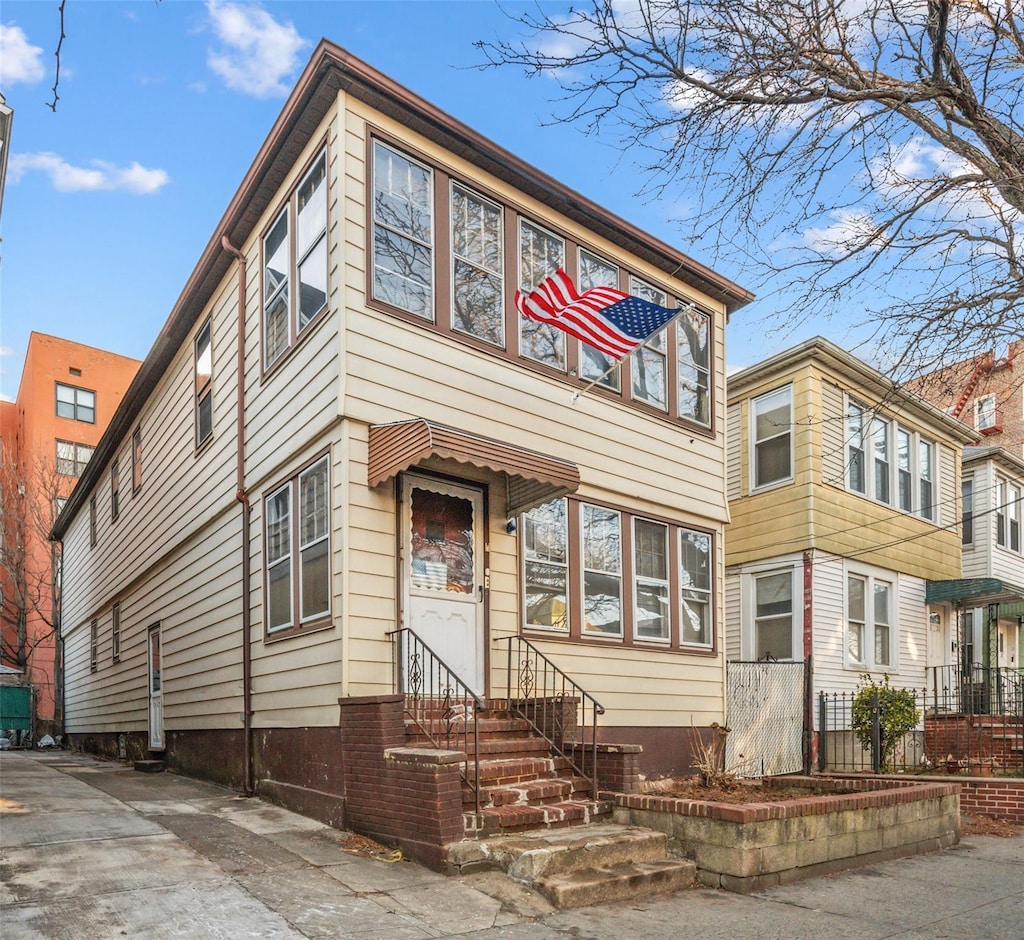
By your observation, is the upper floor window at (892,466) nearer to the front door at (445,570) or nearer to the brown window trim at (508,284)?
the brown window trim at (508,284)

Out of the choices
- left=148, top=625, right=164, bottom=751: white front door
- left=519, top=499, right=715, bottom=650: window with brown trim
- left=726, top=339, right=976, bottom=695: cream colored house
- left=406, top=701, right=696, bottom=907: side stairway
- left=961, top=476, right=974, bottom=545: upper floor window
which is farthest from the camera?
left=961, top=476, right=974, bottom=545: upper floor window

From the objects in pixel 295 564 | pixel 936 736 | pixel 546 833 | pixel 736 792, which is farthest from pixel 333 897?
pixel 936 736

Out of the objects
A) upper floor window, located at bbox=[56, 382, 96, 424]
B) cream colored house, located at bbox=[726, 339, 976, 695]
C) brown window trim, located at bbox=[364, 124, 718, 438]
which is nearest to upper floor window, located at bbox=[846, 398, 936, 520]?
cream colored house, located at bbox=[726, 339, 976, 695]

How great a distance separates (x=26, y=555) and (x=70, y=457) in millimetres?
6389

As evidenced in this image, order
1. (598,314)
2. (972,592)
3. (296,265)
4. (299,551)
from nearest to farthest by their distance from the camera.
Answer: (299,551) → (598,314) → (296,265) → (972,592)

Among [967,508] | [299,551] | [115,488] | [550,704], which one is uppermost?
[115,488]

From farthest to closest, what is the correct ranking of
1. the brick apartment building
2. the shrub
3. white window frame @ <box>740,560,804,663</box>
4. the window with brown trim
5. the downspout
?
the brick apartment building
white window frame @ <box>740,560,804,663</box>
the shrub
the window with brown trim
the downspout

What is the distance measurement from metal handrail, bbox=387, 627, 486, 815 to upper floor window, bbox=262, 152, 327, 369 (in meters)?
3.33

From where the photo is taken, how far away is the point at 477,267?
10.2m

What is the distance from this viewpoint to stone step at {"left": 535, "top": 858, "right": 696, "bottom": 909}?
638 centimetres

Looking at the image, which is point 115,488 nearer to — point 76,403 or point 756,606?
point 756,606

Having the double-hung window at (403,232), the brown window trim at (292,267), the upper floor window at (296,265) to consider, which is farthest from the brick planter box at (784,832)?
the upper floor window at (296,265)

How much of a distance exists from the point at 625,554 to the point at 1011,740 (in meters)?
7.31

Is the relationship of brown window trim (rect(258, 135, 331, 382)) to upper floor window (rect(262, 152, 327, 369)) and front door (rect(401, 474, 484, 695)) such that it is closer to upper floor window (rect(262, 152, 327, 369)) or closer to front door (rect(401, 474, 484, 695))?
upper floor window (rect(262, 152, 327, 369))
